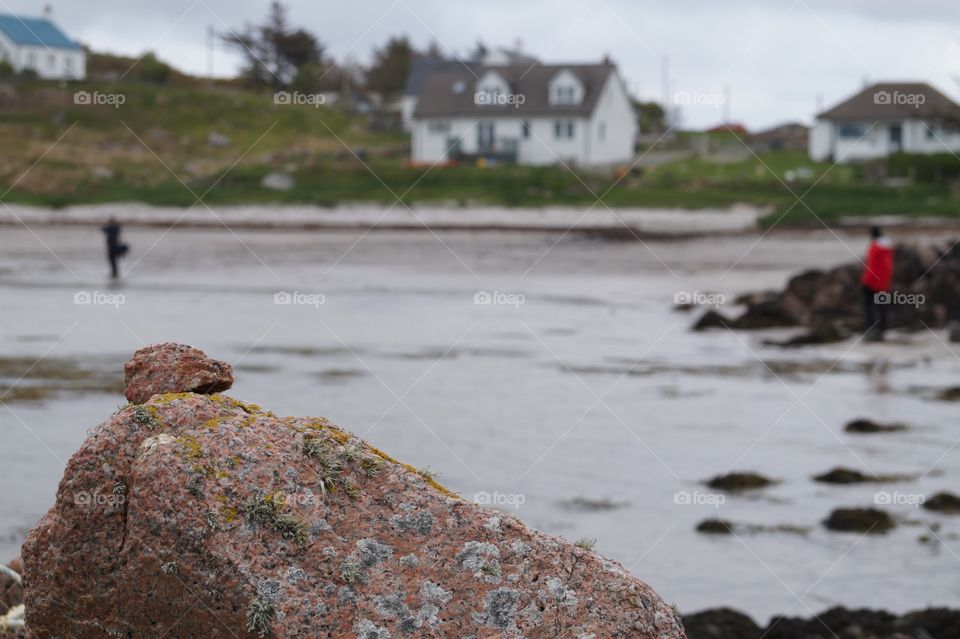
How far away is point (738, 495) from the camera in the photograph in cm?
1531

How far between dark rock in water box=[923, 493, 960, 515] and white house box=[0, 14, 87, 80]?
319ft

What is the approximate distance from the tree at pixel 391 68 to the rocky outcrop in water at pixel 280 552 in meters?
115

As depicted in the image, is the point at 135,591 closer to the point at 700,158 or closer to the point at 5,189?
the point at 5,189

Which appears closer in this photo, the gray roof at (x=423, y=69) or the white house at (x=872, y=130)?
the white house at (x=872, y=130)

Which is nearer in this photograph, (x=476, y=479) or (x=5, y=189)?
(x=476, y=479)

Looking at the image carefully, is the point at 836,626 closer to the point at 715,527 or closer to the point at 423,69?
the point at 715,527

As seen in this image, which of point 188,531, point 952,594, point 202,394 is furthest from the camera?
point 952,594

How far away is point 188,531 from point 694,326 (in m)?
28.7

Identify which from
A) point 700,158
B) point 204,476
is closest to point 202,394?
point 204,476

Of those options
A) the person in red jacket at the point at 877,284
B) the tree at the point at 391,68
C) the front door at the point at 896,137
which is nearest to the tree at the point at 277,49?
the tree at the point at 391,68

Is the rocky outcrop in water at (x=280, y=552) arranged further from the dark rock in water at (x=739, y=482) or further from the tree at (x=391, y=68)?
the tree at (x=391, y=68)

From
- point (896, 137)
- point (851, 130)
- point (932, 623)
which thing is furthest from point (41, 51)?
point (932, 623)

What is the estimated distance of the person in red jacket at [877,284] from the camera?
27266 mm

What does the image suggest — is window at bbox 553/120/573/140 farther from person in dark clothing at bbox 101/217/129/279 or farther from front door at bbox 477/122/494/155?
person in dark clothing at bbox 101/217/129/279
